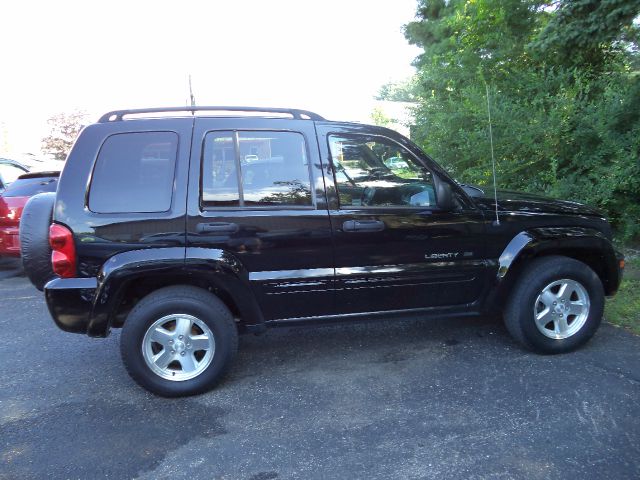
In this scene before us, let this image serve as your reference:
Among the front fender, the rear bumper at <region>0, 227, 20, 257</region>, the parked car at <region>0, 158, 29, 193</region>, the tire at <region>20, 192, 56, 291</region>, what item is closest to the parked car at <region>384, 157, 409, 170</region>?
the front fender

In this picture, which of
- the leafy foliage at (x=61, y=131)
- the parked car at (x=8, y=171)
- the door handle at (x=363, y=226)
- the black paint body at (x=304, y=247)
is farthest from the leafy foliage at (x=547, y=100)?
the leafy foliage at (x=61, y=131)

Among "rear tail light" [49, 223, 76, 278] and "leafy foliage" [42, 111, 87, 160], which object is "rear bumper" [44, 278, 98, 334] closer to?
"rear tail light" [49, 223, 76, 278]

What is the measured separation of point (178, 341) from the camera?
3277 millimetres

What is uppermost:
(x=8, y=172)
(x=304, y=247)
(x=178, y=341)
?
(x=8, y=172)

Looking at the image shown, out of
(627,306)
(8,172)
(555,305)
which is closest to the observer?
(555,305)

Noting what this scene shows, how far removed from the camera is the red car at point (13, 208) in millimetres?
6625

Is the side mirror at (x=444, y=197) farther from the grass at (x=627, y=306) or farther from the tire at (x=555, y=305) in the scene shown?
the grass at (x=627, y=306)

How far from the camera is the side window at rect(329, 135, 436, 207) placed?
11.5ft

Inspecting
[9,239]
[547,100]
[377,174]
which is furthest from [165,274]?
[547,100]

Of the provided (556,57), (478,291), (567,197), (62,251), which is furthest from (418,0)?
(62,251)

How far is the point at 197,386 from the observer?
3.33 meters

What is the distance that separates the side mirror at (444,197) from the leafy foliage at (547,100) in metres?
3.35

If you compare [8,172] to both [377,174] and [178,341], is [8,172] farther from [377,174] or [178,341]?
[377,174]

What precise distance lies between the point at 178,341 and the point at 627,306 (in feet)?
13.6
